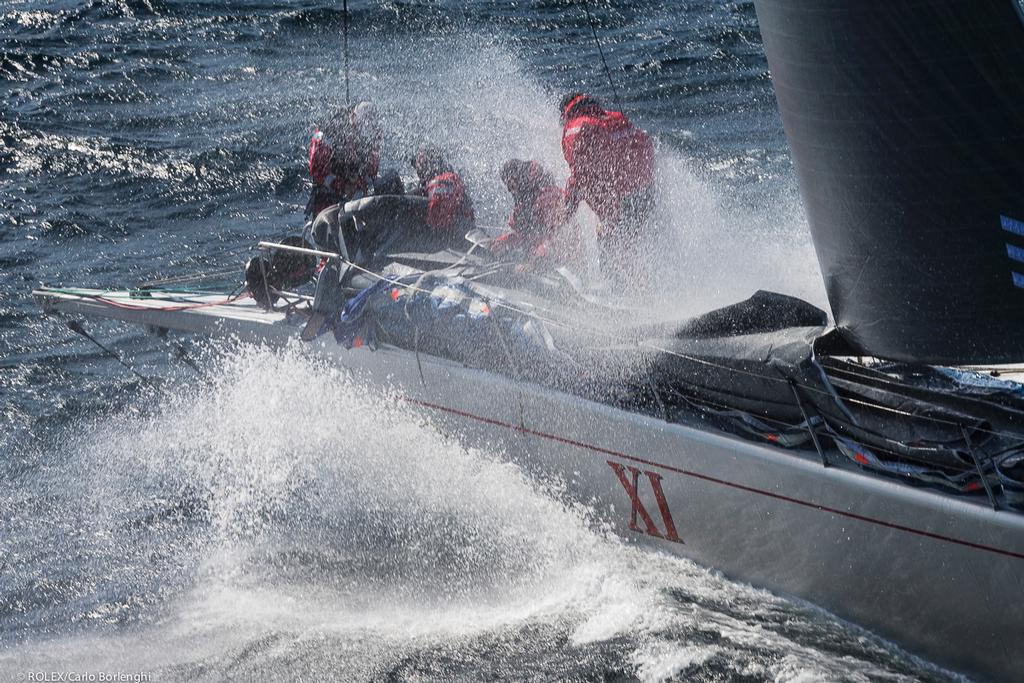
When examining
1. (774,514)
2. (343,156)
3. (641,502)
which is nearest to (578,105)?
(343,156)

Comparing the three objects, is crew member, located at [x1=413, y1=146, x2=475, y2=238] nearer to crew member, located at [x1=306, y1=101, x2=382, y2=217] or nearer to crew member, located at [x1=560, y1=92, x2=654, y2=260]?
crew member, located at [x1=306, y1=101, x2=382, y2=217]

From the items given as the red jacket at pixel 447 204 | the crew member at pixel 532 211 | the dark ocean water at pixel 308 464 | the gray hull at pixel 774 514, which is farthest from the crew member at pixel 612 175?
the gray hull at pixel 774 514

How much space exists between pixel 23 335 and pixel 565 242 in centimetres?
461

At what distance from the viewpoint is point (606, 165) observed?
226 inches

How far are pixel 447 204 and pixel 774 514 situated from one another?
9.03 feet

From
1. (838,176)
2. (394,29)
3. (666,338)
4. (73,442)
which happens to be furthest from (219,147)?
(838,176)

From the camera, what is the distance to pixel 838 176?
151 inches

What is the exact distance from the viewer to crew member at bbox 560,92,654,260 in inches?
225

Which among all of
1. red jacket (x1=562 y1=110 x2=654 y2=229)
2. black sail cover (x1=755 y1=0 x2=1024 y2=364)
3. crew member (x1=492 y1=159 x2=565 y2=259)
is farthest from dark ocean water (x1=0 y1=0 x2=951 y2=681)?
black sail cover (x1=755 y1=0 x2=1024 y2=364)

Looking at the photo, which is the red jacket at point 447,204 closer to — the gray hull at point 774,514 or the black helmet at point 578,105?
the black helmet at point 578,105

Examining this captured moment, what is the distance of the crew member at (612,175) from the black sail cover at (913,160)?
1.74 meters

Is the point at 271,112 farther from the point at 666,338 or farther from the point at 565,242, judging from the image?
the point at 666,338

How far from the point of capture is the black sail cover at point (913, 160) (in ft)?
11.2

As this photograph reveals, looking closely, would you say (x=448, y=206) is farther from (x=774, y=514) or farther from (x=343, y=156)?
(x=774, y=514)
